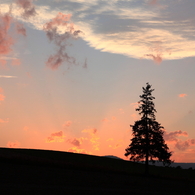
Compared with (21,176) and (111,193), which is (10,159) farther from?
(111,193)

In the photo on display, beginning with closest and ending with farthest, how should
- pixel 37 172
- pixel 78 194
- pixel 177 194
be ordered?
1. pixel 78 194
2. pixel 177 194
3. pixel 37 172

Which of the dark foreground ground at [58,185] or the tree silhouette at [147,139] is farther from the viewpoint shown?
the tree silhouette at [147,139]

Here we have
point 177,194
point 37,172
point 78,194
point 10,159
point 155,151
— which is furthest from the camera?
point 155,151

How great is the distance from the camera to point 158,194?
78.6ft

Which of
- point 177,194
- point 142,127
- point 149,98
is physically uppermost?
point 149,98

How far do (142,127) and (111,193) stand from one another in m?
28.0

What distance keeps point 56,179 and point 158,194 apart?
1011 centimetres

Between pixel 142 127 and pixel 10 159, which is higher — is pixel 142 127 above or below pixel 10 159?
above

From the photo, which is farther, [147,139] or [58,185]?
[147,139]

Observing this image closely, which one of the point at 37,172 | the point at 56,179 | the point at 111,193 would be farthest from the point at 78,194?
the point at 37,172

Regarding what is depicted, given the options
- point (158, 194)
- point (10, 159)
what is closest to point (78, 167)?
point (10, 159)

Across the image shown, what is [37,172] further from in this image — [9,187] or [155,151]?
[155,151]

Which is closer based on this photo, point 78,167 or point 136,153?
point 78,167

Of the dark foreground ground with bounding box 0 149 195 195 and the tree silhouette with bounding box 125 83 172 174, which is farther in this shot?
the tree silhouette with bounding box 125 83 172 174
